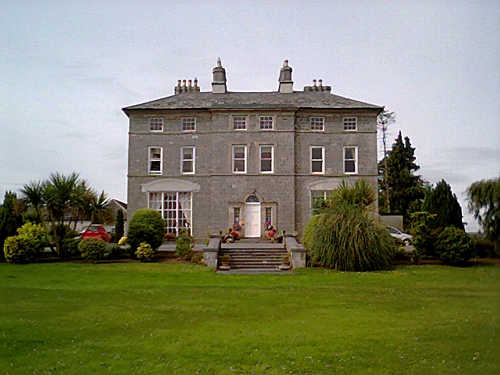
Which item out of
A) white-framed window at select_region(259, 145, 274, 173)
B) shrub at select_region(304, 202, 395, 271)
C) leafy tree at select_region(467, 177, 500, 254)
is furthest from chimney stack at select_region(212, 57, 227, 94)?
leafy tree at select_region(467, 177, 500, 254)

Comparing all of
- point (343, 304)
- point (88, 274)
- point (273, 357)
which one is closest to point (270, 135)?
point (88, 274)

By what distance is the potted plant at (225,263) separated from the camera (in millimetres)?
19453

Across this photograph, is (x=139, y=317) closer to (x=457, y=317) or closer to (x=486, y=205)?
(x=457, y=317)

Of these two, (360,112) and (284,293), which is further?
(360,112)

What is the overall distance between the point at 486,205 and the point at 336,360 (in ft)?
16.0

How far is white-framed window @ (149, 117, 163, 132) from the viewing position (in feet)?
96.9

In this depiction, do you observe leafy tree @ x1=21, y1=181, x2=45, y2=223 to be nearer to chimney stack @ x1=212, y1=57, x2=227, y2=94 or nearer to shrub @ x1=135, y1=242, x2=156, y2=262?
shrub @ x1=135, y1=242, x2=156, y2=262

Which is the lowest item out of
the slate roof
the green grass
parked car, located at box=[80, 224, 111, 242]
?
the green grass

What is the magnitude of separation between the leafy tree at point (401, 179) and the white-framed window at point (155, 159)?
2456 cm

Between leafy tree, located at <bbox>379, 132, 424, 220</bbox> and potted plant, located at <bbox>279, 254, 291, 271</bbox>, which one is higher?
leafy tree, located at <bbox>379, 132, 424, 220</bbox>

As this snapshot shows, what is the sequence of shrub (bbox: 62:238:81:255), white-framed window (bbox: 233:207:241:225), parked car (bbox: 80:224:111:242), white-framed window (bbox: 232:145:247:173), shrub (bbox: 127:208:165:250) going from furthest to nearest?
white-framed window (bbox: 232:145:247:173) → white-framed window (bbox: 233:207:241:225) → parked car (bbox: 80:224:111:242) → shrub (bbox: 62:238:81:255) → shrub (bbox: 127:208:165:250)

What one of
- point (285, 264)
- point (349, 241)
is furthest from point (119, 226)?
point (349, 241)

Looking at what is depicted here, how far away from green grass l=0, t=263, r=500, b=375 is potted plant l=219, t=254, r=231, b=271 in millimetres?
3207

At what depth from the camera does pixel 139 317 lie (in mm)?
9961
